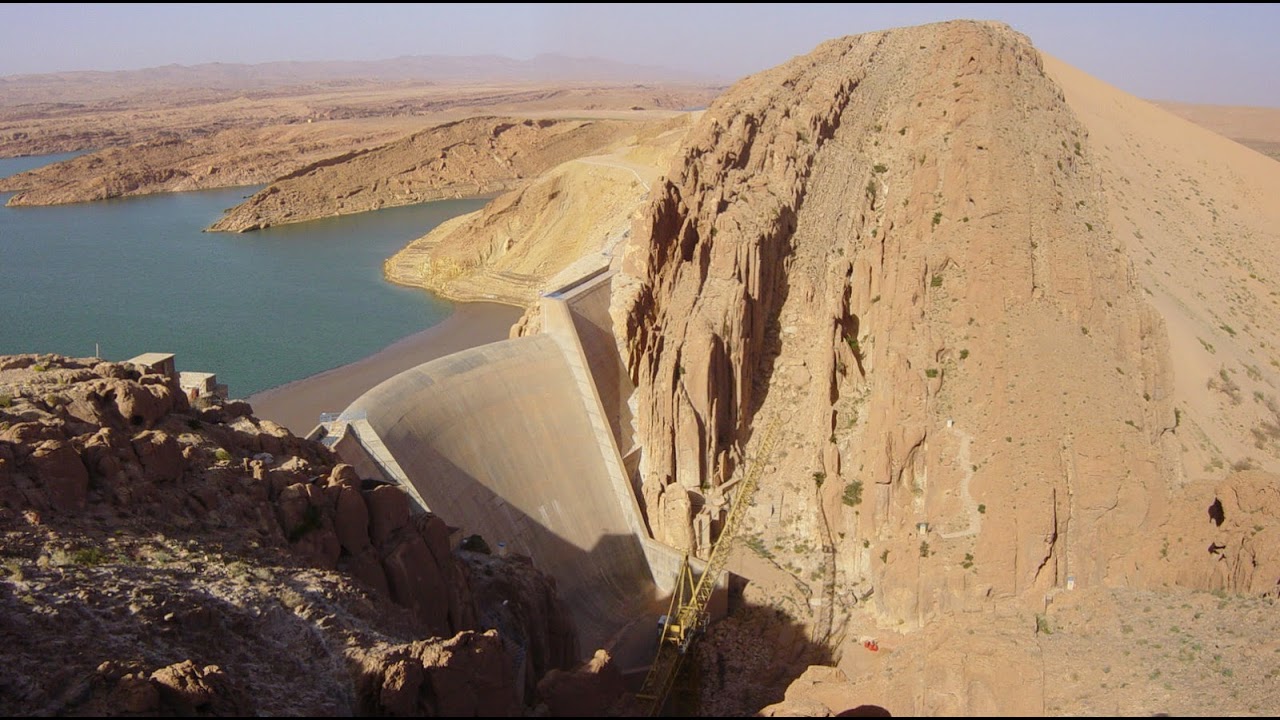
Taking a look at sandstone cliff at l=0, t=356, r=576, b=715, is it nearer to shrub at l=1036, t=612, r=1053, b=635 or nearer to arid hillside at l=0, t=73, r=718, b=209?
shrub at l=1036, t=612, r=1053, b=635

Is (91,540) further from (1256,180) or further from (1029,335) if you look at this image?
(1256,180)

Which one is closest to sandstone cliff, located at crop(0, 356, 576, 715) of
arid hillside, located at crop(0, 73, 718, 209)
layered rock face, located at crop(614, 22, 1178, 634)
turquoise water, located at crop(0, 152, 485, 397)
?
layered rock face, located at crop(614, 22, 1178, 634)

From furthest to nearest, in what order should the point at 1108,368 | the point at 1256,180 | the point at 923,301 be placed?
the point at 1256,180
the point at 923,301
the point at 1108,368

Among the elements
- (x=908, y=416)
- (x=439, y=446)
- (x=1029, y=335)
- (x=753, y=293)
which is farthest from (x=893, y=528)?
(x=439, y=446)

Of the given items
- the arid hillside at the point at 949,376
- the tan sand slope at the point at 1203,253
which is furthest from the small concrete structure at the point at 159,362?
the tan sand slope at the point at 1203,253

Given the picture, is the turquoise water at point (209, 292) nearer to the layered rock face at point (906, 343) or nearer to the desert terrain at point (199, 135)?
the desert terrain at point (199, 135)

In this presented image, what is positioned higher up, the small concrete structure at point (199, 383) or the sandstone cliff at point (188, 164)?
the sandstone cliff at point (188, 164)

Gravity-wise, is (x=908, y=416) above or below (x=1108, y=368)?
below
